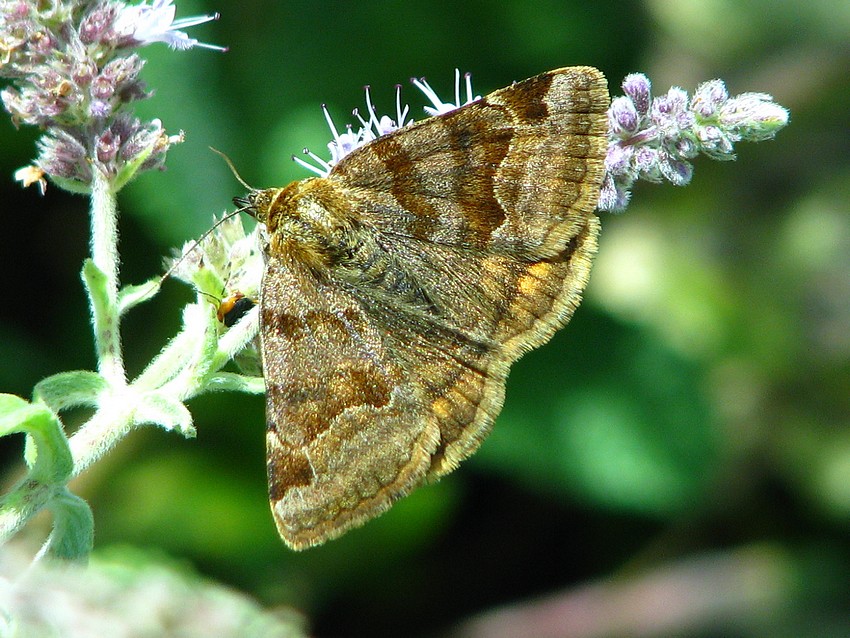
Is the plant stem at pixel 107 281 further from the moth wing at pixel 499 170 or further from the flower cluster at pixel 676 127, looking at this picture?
the flower cluster at pixel 676 127

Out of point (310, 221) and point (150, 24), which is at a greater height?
point (150, 24)

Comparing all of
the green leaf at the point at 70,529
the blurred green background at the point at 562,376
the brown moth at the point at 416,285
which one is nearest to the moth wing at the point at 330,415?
the brown moth at the point at 416,285

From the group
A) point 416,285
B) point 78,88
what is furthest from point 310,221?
point 78,88

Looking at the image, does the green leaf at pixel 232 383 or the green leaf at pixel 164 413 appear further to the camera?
the green leaf at pixel 232 383

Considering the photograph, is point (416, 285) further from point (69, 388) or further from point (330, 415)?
point (69, 388)

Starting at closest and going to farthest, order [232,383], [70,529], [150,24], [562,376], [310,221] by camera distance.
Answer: [70,529] → [232,383] → [150,24] → [310,221] → [562,376]

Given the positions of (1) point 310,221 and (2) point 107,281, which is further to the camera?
(1) point 310,221
